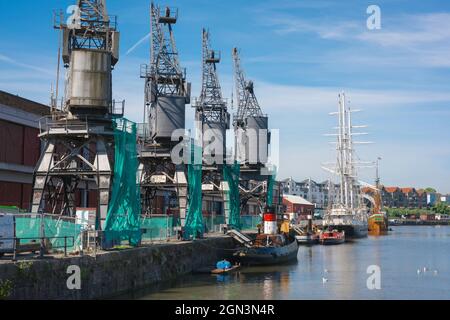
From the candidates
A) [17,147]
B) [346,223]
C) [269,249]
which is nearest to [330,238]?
[346,223]

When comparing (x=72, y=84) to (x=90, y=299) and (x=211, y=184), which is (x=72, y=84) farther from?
(x=211, y=184)

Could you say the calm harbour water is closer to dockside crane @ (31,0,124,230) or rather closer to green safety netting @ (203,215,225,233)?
dockside crane @ (31,0,124,230)

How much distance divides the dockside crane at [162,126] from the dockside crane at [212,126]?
10.5m

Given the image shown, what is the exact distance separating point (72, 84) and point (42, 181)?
624 centimetres

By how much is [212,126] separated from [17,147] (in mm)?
27602

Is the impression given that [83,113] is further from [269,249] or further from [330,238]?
[330,238]

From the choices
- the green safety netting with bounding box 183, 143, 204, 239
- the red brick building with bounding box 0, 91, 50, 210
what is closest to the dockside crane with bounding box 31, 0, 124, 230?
the red brick building with bounding box 0, 91, 50, 210

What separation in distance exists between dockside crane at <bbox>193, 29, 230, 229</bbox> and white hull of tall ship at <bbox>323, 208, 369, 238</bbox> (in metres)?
51.2

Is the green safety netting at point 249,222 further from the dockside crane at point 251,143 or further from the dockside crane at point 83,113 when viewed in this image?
the dockside crane at point 83,113

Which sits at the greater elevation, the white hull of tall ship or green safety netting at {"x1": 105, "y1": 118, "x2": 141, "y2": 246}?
green safety netting at {"x1": 105, "y1": 118, "x2": 141, "y2": 246}

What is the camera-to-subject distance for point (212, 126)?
219ft

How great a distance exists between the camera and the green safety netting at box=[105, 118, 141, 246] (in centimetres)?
3341

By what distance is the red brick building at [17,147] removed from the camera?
4131 cm

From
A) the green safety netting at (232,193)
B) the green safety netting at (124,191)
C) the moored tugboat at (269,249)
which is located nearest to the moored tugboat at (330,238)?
the green safety netting at (232,193)
